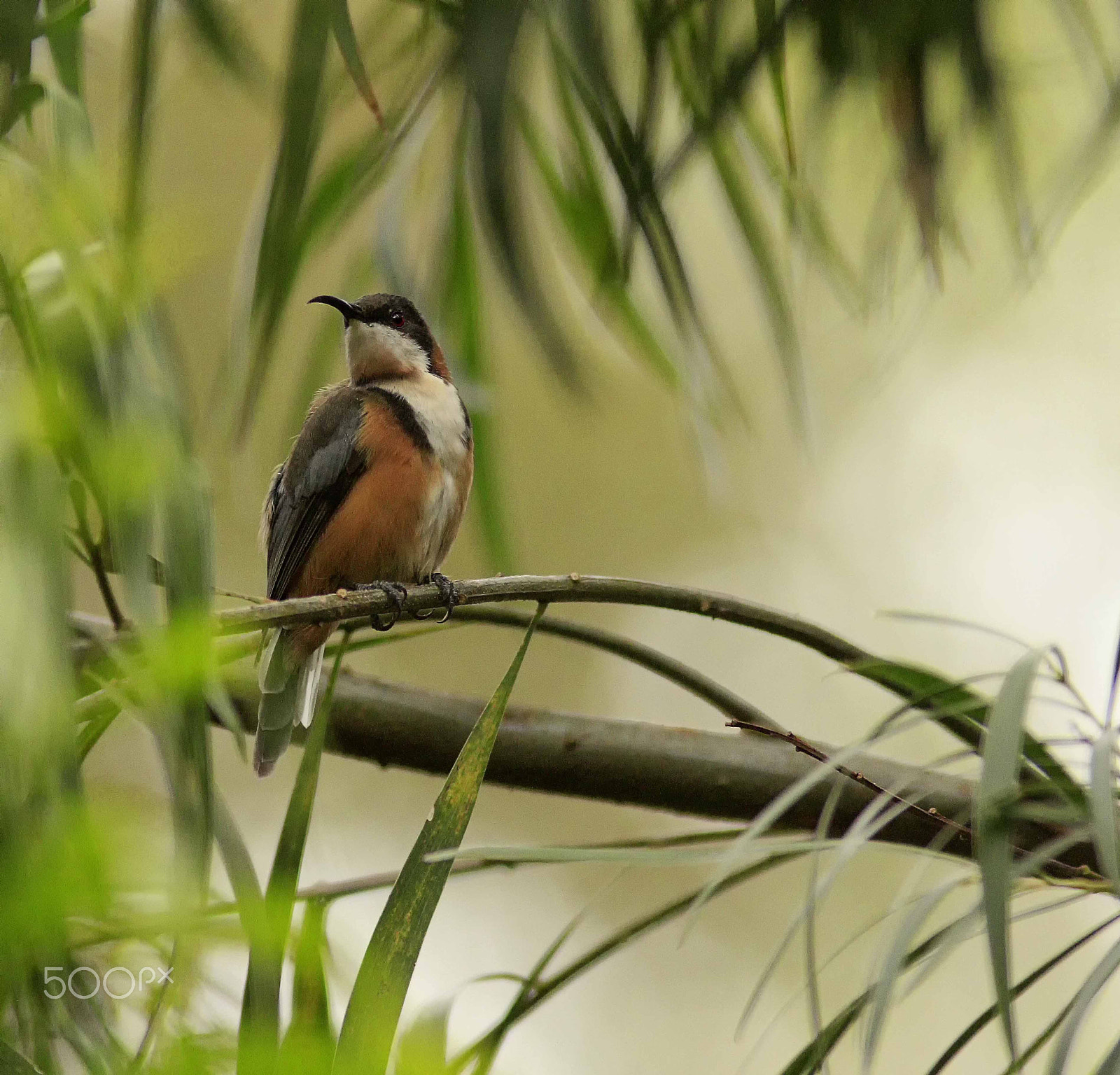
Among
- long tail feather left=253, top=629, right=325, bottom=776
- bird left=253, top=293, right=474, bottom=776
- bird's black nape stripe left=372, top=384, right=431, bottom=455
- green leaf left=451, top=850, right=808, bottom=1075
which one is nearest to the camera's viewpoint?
green leaf left=451, top=850, right=808, bottom=1075

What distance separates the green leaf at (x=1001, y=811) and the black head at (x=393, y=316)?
8.55 ft

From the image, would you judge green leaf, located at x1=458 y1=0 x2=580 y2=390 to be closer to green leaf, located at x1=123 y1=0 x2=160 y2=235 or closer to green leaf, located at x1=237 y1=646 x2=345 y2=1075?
green leaf, located at x1=123 y1=0 x2=160 y2=235

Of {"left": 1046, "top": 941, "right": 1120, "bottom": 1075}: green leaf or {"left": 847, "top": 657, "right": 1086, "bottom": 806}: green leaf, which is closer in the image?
{"left": 1046, "top": 941, "right": 1120, "bottom": 1075}: green leaf

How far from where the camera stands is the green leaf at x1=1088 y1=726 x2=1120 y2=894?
1.25 m

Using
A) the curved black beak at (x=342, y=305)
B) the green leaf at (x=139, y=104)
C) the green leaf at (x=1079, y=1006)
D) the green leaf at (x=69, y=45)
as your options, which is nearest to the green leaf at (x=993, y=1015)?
the green leaf at (x=1079, y=1006)

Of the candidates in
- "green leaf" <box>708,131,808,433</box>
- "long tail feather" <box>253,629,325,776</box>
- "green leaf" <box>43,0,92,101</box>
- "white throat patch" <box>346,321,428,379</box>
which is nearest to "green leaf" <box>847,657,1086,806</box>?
"green leaf" <box>708,131,808,433</box>

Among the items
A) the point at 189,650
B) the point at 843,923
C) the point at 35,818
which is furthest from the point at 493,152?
the point at 843,923

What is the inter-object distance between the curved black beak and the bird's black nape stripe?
23 cm

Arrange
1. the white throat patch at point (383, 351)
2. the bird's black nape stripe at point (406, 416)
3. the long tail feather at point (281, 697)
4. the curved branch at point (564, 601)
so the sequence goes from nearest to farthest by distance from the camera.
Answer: the curved branch at point (564, 601)
the long tail feather at point (281, 697)
the bird's black nape stripe at point (406, 416)
the white throat patch at point (383, 351)

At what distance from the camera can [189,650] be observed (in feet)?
3.70

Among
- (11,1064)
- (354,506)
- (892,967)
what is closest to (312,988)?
(11,1064)

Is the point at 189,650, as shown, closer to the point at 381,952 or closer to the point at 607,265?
the point at 381,952

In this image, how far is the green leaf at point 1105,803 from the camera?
1245mm

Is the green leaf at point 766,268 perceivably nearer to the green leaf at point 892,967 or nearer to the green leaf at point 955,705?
the green leaf at point 955,705
